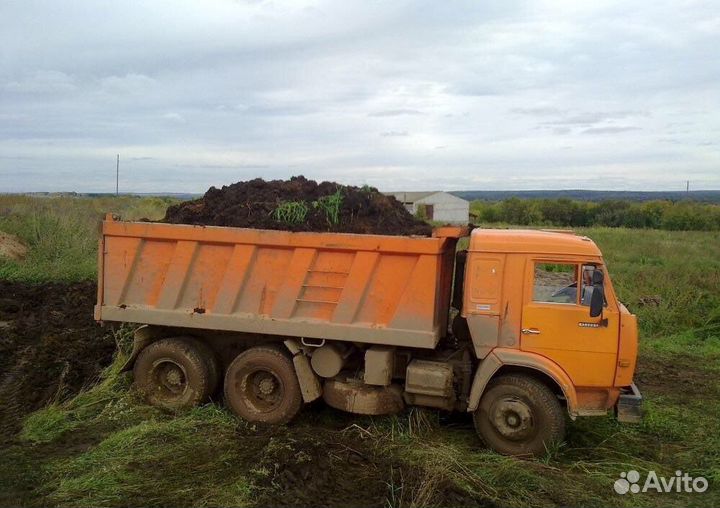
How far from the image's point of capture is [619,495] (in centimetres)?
507

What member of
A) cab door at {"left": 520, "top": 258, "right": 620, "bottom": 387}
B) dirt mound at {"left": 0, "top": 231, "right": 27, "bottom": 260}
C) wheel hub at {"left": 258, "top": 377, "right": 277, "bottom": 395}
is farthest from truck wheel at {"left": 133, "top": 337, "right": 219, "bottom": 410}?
dirt mound at {"left": 0, "top": 231, "right": 27, "bottom": 260}

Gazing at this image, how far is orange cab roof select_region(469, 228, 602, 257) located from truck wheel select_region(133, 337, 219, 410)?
3.18 meters

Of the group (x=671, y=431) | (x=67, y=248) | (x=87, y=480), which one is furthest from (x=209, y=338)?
(x=67, y=248)

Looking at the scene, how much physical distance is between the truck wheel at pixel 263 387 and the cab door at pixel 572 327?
2.41 meters

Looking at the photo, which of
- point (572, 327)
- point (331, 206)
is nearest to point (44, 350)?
point (331, 206)

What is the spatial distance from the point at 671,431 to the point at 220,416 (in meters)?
4.89

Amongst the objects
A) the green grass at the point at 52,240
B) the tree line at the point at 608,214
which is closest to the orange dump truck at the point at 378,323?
the green grass at the point at 52,240

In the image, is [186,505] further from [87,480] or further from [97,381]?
[97,381]

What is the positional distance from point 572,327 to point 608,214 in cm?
5428

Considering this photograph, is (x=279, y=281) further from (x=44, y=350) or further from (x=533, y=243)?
(x=44, y=350)

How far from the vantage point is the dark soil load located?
6340 mm

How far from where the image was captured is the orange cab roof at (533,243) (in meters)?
5.74

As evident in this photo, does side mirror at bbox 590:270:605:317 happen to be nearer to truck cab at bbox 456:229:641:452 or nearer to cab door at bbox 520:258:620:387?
truck cab at bbox 456:229:641:452
